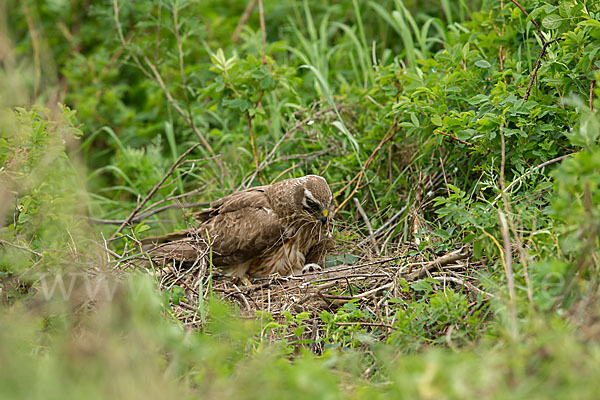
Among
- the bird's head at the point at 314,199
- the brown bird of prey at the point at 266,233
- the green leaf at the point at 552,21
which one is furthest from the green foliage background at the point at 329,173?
the bird's head at the point at 314,199

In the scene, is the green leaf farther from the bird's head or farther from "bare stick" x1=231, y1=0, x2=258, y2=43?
"bare stick" x1=231, y1=0, x2=258, y2=43

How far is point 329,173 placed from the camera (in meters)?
6.33

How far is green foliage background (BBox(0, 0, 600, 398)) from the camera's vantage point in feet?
8.69

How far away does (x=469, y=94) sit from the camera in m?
5.23

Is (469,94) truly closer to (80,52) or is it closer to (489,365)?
(489,365)

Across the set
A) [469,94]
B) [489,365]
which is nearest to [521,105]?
[469,94]

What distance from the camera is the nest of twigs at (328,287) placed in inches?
166

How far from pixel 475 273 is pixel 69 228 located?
2.86 metres

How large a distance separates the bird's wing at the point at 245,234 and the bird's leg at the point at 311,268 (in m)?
0.32

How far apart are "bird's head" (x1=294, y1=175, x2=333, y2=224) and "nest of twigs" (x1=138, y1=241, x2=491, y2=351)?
0.45 m

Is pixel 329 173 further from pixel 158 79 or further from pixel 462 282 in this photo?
pixel 462 282

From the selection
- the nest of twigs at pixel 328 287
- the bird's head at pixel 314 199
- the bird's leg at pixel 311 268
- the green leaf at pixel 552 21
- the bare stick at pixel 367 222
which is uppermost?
the green leaf at pixel 552 21

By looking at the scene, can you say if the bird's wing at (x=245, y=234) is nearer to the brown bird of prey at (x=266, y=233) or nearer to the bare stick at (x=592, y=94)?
the brown bird of prey at (x=266, y=233)

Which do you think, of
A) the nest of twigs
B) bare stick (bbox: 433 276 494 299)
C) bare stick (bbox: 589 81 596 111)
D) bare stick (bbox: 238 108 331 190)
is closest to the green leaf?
bare stick (bbox: 589 81 596 111)
